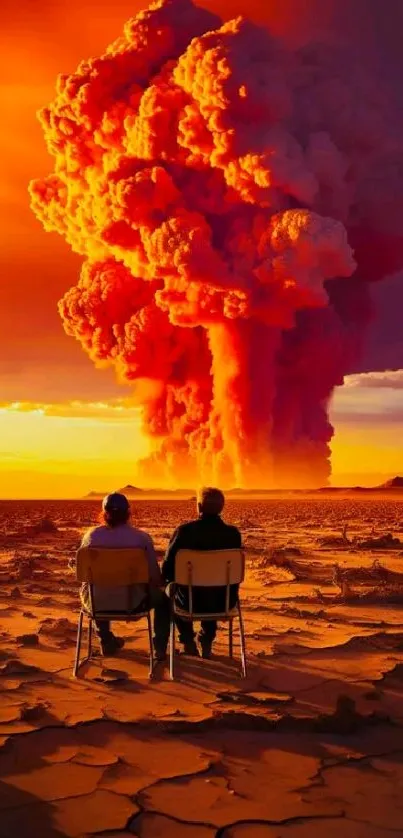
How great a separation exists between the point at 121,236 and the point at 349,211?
12753mm

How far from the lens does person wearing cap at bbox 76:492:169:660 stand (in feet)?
23.5

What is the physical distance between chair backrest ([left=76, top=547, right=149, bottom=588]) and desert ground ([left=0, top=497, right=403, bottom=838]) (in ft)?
2.38

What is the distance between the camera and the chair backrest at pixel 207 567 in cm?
693

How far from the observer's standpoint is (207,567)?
696cm

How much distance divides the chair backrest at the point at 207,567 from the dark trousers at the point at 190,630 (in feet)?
1.86

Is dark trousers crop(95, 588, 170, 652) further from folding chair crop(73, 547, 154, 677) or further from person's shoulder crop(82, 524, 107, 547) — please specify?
person's shoulder crop(82, 524, 107, 547)

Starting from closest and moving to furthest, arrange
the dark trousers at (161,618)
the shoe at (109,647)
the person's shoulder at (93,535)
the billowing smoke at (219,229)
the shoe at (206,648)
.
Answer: the person's shoulder at (93,535) → the dark trousers at (161,618) → the shoe at (206,648) → the shoe at (109,647) → the billowing smoke at (219,229)

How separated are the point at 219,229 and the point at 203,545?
4168 centimetres

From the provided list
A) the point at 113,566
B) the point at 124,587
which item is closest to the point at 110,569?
the point at 113,566

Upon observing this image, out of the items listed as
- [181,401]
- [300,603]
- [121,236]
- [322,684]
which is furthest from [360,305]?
[322,684]

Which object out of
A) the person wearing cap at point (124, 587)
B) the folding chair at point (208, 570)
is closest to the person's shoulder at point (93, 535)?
the person wearing cap at point (124, 587)

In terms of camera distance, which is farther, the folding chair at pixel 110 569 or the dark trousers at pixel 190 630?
the dark trousers at pixel 190 630

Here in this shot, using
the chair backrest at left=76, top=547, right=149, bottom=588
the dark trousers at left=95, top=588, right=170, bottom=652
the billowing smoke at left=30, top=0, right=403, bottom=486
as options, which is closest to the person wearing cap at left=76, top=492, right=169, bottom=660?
the dark trousers at left=95, top=588, right=170, bottom=652

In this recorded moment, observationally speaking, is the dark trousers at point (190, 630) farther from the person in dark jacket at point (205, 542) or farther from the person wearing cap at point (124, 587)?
the person wearing cap at point (124, 587)
